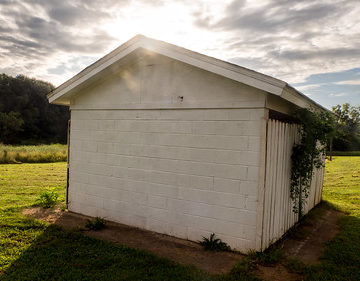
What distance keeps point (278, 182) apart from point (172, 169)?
2.16 metres

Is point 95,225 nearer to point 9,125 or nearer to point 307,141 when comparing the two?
point 307,141

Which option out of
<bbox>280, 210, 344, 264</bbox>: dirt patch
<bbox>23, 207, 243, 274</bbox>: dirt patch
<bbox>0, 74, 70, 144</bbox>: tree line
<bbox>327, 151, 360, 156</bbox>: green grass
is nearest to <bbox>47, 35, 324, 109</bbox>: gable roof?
<bbox>280, 210, 344, 264</bbox>: dirt patch

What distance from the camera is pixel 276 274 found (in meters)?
4.49

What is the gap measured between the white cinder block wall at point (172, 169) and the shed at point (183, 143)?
20mm

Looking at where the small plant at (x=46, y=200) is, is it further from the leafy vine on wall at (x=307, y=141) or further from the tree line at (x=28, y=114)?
the tree line at (x=28, y=114)

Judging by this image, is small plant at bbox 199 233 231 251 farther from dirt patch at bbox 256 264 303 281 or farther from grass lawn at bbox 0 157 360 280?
dirt patch at bbox 256 264 303 281

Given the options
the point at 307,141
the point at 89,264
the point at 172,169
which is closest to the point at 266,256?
the point at 172,169

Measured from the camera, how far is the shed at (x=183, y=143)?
514 centimetres

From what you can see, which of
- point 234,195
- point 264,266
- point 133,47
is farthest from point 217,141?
point 133,47

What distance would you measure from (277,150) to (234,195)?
4.18 ft

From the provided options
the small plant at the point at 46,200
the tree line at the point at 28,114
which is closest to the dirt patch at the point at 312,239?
the small plant at the point at 46,200

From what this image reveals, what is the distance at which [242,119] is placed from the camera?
206 inches

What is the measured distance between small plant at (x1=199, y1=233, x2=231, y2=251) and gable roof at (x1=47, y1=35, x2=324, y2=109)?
2872mm

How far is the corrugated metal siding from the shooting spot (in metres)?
5.26
